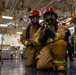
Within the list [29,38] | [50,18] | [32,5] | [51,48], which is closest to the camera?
[51,48]

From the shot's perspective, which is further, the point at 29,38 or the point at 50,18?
the point at 29,38

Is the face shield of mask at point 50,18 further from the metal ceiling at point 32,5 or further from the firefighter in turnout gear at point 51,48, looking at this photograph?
the metal ceiling at point 32,5

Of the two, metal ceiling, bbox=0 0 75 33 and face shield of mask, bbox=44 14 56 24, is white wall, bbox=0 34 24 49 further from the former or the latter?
face shield of mask, bbox=44 14 56 24

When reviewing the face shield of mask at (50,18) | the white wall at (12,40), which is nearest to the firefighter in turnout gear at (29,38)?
the face shield of mask at (50,18)

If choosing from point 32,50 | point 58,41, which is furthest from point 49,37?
point 32,50

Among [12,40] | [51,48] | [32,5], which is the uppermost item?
[32,5]

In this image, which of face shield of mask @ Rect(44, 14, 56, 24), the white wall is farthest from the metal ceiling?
the white wall

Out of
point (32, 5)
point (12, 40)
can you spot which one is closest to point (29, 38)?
point (32, 5)

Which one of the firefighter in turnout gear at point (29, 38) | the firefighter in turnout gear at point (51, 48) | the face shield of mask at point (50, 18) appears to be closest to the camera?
the firefighter in turnout gear at point (51, 48)

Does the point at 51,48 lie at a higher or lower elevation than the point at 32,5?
lower

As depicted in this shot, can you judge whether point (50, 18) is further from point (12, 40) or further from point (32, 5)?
point (12, 40)

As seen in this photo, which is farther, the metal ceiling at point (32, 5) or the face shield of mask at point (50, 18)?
the metal ceiling at point (32, 5)

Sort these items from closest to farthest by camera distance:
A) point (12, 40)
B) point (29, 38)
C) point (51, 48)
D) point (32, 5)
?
point (51, 48), point (29, 38), point (32, 5), point (12, 40)

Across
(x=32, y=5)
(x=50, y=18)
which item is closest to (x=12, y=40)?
(x=32, y=5)
